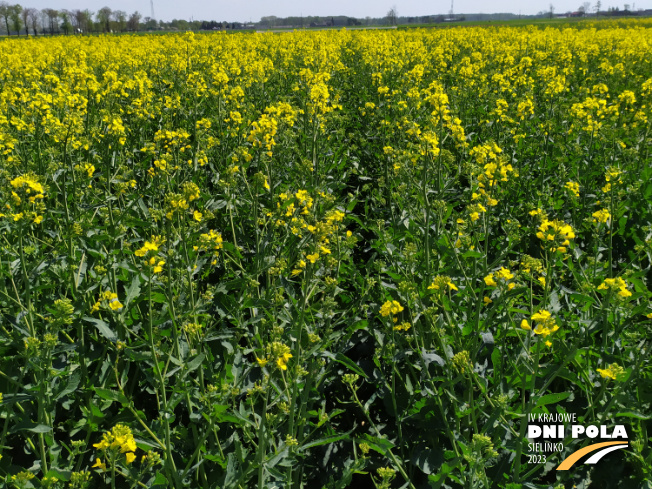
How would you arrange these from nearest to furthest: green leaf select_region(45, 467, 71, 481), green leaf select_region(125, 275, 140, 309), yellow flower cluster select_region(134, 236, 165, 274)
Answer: green leaf select_region(45, 467, 71, 481) < yellow flower cluster select_region(134, 236, 165, 274) < green leaf select_region(125, 275, 140, 309)

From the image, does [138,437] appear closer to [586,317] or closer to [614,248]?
[586,317]

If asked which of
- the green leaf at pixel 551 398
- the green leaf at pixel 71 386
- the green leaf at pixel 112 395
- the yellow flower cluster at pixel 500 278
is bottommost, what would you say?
the green leaf at pixel 71 386

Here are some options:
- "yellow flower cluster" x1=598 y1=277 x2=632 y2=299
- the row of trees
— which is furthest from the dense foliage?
the row of trees

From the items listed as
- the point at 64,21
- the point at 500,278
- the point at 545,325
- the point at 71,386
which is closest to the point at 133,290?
the point at 71,386

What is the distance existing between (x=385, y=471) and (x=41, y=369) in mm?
1422

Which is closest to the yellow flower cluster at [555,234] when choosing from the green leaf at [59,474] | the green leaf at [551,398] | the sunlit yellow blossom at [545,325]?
the sunlit yellow blossom at [545,325]

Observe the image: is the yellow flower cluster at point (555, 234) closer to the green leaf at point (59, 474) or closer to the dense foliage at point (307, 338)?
the dense foliage at point (307, 338)

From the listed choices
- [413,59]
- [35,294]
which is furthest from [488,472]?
[413,59]

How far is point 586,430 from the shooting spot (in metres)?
2.37

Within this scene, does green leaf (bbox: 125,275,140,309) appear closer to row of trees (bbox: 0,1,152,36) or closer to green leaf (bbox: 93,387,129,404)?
green leaf (bbox: 93,387,129,404)

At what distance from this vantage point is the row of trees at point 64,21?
199ft

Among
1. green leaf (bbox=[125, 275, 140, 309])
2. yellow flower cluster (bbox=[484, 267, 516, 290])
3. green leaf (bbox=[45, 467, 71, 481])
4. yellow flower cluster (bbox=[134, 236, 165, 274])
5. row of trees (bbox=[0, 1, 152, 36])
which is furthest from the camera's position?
row of trees (bbox=[0, 1, 152, 36])

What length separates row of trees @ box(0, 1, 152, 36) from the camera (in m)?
60.5

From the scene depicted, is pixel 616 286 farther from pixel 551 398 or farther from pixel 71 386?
pixel 71 386
